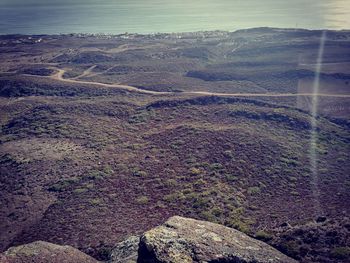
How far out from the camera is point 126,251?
888 inches

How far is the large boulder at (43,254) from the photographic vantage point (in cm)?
2194

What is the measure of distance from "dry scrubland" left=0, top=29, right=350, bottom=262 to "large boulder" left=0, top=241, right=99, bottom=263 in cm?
128

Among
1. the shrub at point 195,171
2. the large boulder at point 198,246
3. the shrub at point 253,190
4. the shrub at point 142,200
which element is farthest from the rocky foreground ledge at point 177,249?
the shrub at point 195,171

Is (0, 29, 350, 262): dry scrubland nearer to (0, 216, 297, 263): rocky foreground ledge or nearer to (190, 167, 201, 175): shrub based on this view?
(190, 167, 201, 175): shrub

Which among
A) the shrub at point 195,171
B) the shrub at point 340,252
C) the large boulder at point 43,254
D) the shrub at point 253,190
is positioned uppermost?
the shrub at point 195,171

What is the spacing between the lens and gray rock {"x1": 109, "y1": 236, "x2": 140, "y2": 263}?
21009mm

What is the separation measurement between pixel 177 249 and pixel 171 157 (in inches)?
810

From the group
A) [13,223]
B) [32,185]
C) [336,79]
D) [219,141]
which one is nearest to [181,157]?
[219,141]

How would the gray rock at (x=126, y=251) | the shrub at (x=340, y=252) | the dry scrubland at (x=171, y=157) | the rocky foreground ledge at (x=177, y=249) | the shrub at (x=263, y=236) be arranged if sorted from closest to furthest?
the rocky foreground ledge at (x=177, y=249) → the gray rock at (x=126, y=251) → the shrub at (x=340, y=252) → the shrub at (x=263, y=236) → the dry scrubland at (x=171, y=157)

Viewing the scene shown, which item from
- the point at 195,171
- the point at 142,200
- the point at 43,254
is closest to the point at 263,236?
the point at 142,200

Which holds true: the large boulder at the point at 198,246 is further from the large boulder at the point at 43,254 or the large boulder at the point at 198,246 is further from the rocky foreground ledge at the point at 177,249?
the large boulder at the point at 43,254

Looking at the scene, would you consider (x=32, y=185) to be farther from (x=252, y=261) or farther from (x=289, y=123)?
(x=289, y=123)

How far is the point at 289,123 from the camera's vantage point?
48594mm

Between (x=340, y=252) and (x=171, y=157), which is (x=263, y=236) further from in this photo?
(x=171, y=157)
